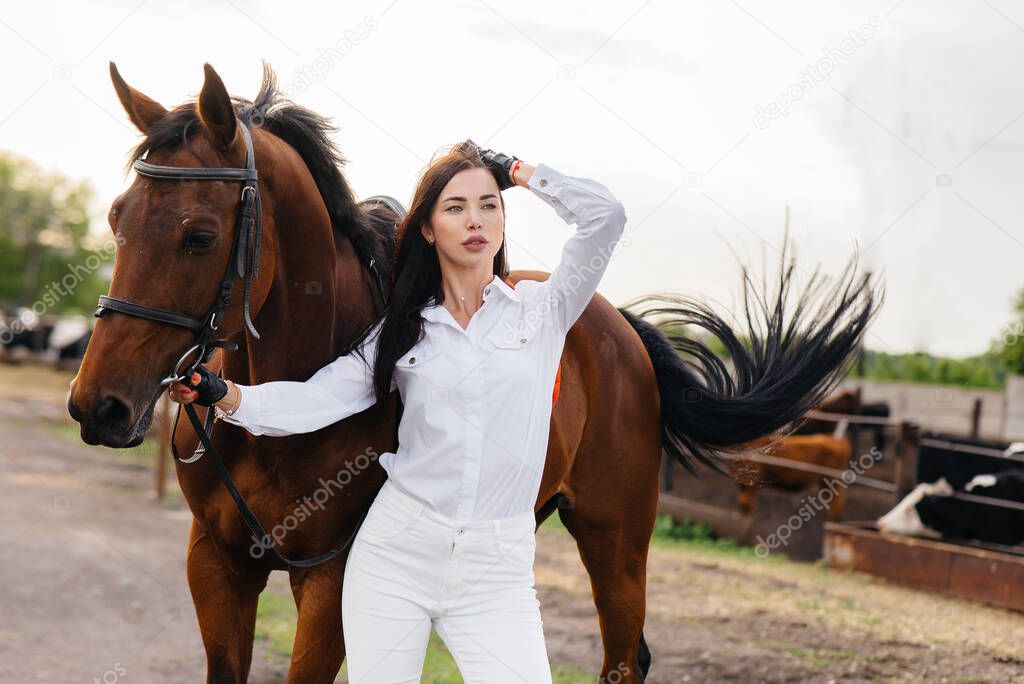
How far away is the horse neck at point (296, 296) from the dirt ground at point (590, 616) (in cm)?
274

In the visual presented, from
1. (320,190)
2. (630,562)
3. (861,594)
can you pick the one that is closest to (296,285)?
(320,190)

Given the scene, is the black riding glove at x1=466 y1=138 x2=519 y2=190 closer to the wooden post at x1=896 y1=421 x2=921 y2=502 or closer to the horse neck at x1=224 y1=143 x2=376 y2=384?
the horse neck at x1=224 y1=143 x2=376 y2=384

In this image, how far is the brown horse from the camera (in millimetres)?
2072

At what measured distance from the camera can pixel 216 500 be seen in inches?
103

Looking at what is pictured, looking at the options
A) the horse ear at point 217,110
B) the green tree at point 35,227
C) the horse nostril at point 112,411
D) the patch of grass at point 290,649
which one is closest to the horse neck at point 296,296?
the horse ear at point 217,110

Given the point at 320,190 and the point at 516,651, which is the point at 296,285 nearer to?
the point at 320,190

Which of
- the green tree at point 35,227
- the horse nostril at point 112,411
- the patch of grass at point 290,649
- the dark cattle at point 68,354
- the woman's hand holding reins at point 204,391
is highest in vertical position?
the green tree at point 35,227

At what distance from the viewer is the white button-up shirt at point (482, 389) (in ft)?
7.17

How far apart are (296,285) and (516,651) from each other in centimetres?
111

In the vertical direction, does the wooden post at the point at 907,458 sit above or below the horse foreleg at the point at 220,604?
above

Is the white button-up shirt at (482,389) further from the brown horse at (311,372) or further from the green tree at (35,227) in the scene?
the green tree at (35,227)

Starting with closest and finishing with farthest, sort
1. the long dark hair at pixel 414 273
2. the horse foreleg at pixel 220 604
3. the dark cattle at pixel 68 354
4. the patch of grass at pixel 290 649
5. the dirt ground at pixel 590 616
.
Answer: the long dark hair at pixel 414 273, the horse foreleg at pixel 220 604, the patch of grass at pixel 290 649, the dirt ground at pixel 590 616, the dark cattle at pixel 68 354

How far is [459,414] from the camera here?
2189 mm

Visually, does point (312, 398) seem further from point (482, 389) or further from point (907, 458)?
point (907, 458)
